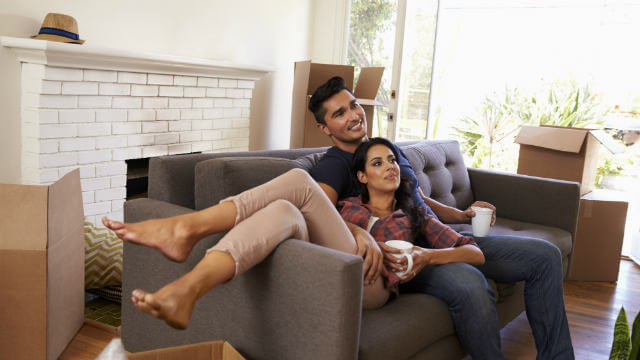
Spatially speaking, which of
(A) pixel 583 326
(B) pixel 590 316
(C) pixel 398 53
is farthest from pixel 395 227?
(C) pixel 398 53

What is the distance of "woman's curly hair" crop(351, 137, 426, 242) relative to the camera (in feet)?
6.20

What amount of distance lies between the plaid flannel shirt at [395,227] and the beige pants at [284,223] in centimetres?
22

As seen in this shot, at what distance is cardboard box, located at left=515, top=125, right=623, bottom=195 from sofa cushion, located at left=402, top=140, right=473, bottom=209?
552 millimetres

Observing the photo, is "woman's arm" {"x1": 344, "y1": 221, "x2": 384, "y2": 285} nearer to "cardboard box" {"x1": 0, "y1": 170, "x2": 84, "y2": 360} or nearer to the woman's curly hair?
the woman's curly hair

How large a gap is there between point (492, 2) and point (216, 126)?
424cm

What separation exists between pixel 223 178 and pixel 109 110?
1.45 meters

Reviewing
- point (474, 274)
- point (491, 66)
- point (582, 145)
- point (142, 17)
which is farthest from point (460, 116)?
point (474, 274)

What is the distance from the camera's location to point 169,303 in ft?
3.73

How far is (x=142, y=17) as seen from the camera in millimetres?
3119

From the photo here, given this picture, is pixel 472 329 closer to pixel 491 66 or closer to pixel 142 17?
pixel 142 17

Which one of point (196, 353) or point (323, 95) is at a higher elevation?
point (323, 95)

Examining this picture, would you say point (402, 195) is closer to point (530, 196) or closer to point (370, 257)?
point (370, 257)

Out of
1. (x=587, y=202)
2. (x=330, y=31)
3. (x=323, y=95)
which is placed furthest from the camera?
(x=330, y=31)

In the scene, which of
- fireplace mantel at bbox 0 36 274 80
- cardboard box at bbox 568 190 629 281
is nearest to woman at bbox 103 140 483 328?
fireplace mantel at bbox 0 36 274 80
